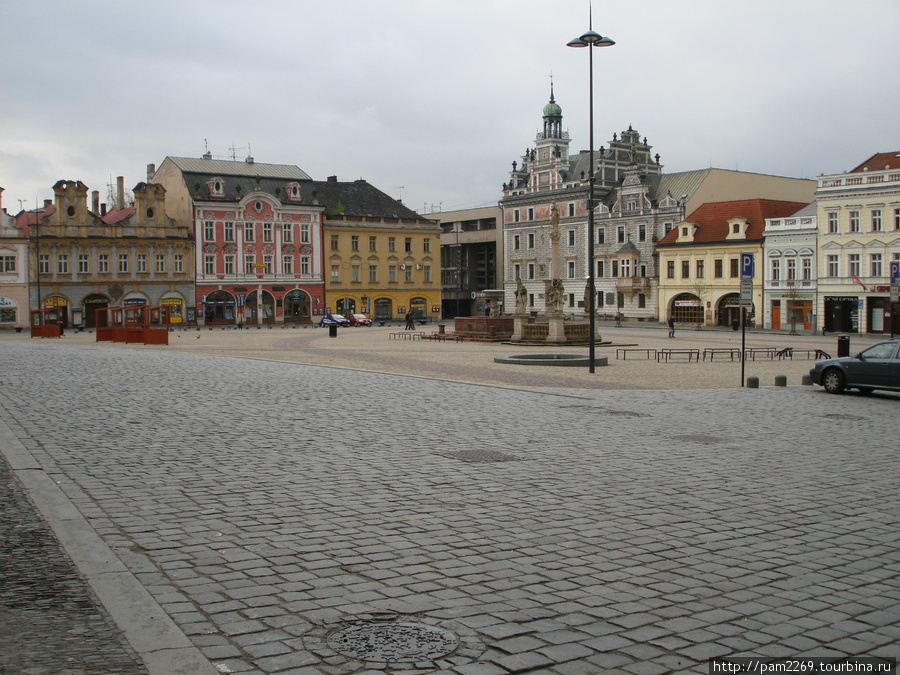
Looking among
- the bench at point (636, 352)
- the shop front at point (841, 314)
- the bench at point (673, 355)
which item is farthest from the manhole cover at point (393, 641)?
the shop front at point (841, 314)

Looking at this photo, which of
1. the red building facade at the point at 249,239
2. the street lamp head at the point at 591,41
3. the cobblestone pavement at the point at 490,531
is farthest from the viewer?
the red building facade at the point at 249,239

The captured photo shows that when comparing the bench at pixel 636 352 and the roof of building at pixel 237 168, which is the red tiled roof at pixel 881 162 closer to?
the bench at pixel 636 352

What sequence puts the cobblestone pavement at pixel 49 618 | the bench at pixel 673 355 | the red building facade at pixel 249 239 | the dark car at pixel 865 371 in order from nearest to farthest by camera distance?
the cobblestone pavement at pixel 49 618, the dark car at pixel 865 371, the bench at pixel 673 355, the red building facade at pixel 249 239

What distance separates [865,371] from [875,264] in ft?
144

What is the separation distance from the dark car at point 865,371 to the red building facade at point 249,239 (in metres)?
64.9

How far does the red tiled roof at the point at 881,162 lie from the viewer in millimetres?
59359

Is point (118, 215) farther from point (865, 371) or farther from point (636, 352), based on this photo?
point (865, 371)

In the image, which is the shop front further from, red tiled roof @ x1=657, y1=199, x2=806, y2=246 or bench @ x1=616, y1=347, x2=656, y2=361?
bench @ x1=616, y1=347, x2=656, y2=361

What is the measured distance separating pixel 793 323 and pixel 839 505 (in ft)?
187

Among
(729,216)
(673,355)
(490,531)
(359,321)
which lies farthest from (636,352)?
(359,321)

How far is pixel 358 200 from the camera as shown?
296 ft

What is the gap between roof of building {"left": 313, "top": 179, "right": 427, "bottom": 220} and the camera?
88.1 m

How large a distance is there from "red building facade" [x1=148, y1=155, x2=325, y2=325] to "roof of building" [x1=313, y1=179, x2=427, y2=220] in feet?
8.25

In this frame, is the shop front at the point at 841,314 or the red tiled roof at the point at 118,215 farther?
the red tiled roof at the point at 118,215
